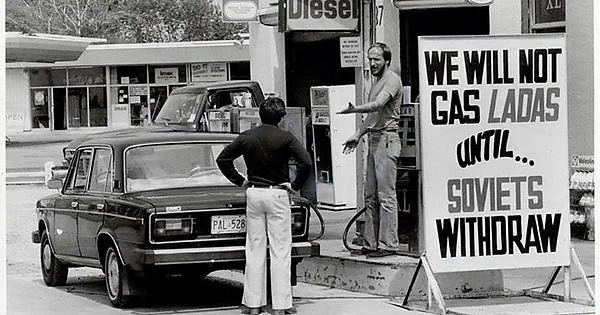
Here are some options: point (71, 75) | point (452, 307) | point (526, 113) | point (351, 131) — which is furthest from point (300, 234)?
point (71, 75)

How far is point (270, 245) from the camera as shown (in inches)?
368

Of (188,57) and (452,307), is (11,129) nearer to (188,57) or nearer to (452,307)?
(188,57)

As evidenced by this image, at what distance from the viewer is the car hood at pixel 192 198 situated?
939cm

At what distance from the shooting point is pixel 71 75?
56.7 metres

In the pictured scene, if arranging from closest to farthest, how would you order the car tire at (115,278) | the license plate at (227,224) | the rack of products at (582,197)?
1. the license plate at (227,224)
2. the car tire at (115,278)
3. the rack of products at (582,197)

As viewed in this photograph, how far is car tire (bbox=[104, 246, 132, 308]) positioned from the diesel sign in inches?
123

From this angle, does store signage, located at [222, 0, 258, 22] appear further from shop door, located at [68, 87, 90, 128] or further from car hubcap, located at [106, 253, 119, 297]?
shop door, located at [68, 87, 90, 128]

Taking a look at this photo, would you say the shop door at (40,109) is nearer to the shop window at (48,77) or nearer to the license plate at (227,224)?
the shop window at (48,77)

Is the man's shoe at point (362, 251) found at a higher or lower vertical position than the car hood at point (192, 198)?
lower

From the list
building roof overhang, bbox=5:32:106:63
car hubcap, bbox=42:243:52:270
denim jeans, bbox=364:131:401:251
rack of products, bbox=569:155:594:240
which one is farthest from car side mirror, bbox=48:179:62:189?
building roof overhang, bbox=5:32:106:63

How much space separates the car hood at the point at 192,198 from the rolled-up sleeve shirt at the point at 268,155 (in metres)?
0.34

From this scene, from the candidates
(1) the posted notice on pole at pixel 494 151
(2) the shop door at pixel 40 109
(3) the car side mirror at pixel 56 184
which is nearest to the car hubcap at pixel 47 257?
(3) the car side mirror at pixel 56 184

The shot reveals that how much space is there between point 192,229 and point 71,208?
6.45 ft

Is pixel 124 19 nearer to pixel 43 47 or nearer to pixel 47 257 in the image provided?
pixel 43 47
